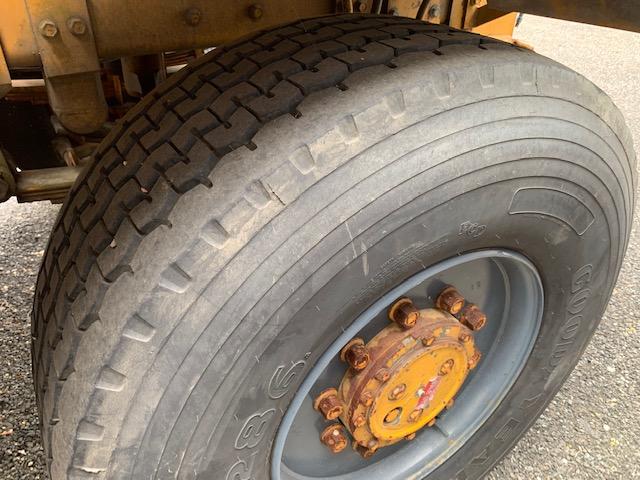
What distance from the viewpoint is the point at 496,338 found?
4.53 ft

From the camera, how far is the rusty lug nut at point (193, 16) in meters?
1.16

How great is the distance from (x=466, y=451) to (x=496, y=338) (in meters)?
0.30

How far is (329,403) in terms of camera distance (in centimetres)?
114

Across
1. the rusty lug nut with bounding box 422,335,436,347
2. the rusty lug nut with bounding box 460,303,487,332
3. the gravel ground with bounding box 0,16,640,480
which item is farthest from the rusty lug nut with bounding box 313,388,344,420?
the gravel ground with bounding box 0,16,640,480

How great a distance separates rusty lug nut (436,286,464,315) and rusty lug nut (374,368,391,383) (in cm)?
20

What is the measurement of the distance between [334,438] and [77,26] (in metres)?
0.94

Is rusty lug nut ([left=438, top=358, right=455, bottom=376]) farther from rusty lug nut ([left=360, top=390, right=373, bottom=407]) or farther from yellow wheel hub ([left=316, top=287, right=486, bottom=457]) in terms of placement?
rusty lug nut ([left=360, top=390, right=373, bottom=407])

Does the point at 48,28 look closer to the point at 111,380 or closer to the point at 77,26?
the point at 77,26

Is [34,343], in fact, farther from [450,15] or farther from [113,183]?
[450,15]

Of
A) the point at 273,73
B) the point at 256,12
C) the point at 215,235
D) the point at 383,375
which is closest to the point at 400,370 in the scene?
the point at 383,375

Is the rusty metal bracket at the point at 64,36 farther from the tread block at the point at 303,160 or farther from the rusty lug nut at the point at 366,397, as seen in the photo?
the rusty lug nut at the point at 366,397

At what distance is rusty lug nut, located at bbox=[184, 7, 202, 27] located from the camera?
1156 mm

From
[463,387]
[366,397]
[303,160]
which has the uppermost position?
[303,160]

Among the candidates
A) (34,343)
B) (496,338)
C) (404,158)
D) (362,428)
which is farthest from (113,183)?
(496,338)
